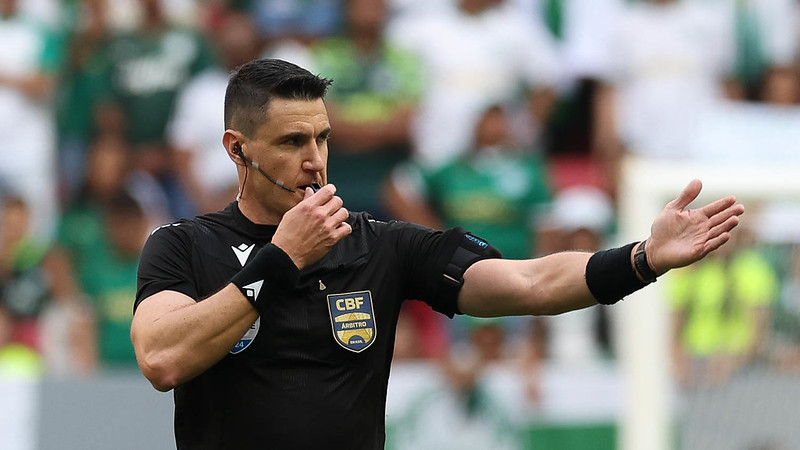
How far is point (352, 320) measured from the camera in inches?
152

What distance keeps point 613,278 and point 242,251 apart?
1.16 metres

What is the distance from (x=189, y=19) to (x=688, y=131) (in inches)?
163

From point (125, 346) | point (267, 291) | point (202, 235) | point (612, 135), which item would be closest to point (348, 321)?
point (267, 291)

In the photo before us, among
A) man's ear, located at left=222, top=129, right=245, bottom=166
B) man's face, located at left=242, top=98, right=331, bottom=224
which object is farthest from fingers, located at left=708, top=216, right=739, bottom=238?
man's ear, located at left=222, top=129, right=245, bottom=166

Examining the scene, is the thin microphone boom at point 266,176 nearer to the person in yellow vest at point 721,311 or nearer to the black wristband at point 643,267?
the black wristband at point 643,267

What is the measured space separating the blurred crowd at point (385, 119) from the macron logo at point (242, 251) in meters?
4.99

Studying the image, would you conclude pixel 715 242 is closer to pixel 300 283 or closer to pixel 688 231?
pixel 688 231

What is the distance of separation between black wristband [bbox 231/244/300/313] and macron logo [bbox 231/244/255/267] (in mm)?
292

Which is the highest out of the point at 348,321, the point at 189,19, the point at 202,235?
the point at 189,19

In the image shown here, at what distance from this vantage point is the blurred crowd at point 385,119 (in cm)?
933

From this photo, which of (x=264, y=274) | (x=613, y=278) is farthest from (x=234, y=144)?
(x=613, y=278)

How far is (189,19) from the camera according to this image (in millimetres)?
10164

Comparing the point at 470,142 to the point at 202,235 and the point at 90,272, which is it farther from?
the point at 202,235

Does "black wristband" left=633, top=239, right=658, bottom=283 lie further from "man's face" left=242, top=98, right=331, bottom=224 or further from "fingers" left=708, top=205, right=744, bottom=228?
"man's face" left=242, top=98, right=331, bottom=224
